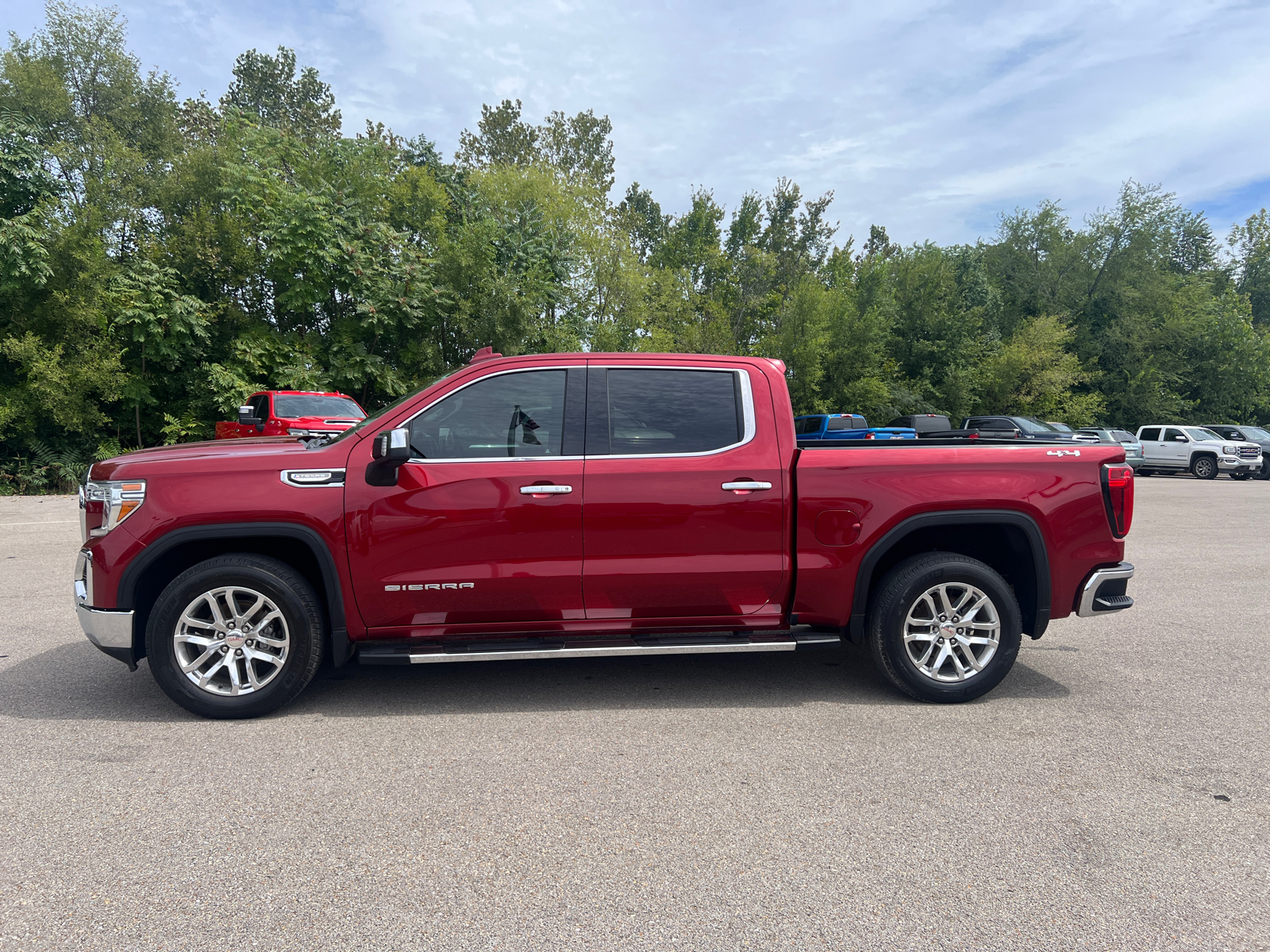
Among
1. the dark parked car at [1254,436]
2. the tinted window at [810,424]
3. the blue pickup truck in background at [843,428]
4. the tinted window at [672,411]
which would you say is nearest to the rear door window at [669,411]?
the tinted window at [672,411]

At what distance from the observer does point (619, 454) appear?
4273mm

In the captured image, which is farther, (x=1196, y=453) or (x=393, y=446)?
(x=1196, y=453)

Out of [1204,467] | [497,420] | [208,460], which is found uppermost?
[497,420]

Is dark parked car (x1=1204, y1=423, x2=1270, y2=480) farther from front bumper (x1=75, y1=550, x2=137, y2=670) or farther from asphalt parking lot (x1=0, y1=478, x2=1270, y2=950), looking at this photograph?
front bumper (x1=75, y1=550, x2=137, y2=670)

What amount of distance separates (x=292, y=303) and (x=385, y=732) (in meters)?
20.8

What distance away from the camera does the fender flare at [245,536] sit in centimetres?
401

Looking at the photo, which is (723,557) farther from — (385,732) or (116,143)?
(116,143)

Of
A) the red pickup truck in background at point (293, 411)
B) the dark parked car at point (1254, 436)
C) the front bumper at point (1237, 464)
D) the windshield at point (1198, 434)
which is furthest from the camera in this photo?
the windshield at point (1198, 434)

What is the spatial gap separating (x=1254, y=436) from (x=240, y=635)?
35811mm

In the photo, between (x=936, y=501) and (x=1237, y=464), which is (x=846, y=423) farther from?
(x=1237, y=464)

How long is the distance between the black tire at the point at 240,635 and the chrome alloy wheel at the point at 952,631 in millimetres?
3290

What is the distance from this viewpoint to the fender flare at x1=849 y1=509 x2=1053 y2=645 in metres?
4.30

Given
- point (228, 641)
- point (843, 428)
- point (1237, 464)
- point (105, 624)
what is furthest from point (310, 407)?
point (1237, 464)

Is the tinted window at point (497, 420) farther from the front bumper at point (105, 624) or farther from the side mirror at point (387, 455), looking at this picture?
the front bumper at point (105, 624)
